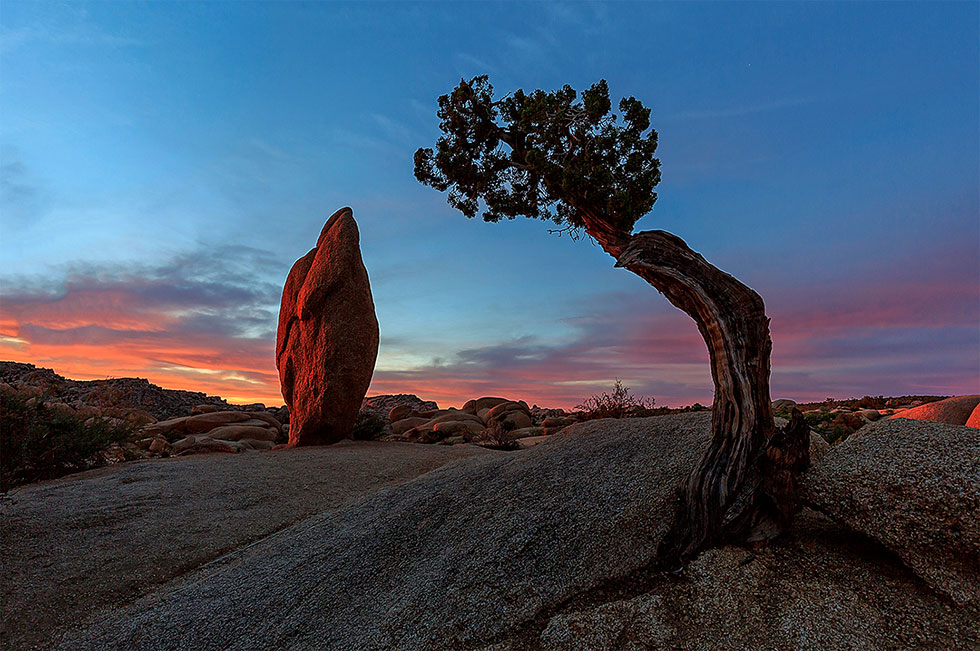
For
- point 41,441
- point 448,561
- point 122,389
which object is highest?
point 122,389

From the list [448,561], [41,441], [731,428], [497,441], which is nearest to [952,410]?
[497,441]

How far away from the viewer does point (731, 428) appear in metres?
4.10

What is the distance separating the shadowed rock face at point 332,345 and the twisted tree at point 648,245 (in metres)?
6.65

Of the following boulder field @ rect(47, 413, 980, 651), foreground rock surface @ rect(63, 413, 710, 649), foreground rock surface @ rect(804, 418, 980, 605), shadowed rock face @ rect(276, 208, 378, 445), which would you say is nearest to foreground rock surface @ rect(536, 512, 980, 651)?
boulder field @ rect(47, 413, 980, 651)

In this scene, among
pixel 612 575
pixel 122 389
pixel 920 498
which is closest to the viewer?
pixel 920 498

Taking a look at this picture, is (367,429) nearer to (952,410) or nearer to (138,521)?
(138,521)

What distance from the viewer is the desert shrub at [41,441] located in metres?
9.02

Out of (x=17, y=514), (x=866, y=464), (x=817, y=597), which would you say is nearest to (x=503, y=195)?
(x=866, y=464)

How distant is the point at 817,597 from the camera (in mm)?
3312

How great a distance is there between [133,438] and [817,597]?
48.9 ft

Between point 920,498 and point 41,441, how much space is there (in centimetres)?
1262

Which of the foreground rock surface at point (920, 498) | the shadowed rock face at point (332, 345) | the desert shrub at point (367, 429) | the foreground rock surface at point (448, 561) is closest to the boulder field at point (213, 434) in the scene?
the shadowed rock face at point (332, 345)

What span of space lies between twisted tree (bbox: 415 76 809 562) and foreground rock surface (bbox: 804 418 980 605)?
12.0 inches

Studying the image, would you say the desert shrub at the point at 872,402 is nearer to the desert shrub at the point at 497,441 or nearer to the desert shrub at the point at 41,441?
the desert shrub at the point at 497,441
